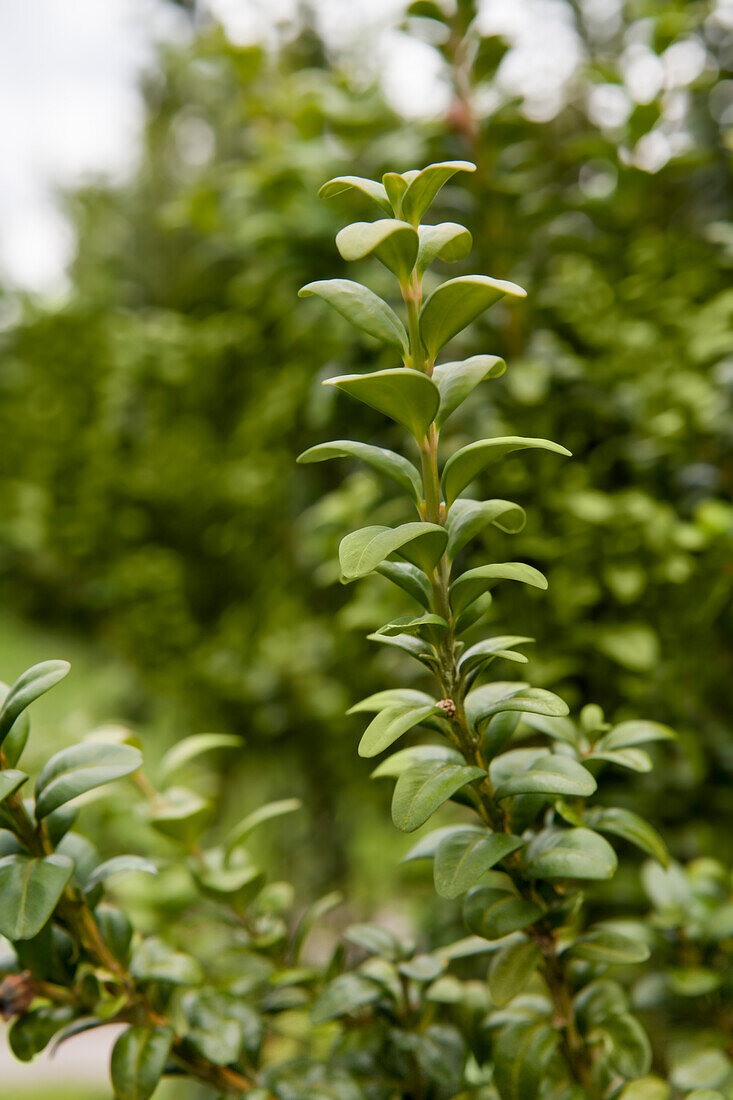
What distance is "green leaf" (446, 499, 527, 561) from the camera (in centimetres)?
27

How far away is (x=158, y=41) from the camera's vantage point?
161 cm

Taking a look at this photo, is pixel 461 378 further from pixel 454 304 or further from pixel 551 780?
pixel 551 780

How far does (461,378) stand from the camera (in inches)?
10.8

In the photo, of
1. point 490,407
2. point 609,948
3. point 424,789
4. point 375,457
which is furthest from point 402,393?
point 490,407

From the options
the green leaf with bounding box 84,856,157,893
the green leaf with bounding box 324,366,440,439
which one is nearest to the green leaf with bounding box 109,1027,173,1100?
the green leaf with bounding box 84,856,157,893

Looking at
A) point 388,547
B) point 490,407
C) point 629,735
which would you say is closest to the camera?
point 388,547

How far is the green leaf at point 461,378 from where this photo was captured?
0.27 meters

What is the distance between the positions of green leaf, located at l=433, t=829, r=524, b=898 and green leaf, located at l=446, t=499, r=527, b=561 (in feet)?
0.34

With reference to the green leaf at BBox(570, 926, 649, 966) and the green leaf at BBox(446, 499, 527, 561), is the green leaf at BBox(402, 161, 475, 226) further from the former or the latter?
the green leaf at BBox(570, 926, 649, 966)

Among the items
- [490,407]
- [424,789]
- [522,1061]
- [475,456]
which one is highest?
[490,407]

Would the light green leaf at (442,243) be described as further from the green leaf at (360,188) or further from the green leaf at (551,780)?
the green leaf at (551,780)

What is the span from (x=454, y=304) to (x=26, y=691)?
0.20 meters

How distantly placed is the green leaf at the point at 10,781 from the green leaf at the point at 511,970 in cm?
20

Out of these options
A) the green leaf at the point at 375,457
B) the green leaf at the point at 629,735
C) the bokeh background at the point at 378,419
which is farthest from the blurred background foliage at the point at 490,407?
the green leaf at the point at 375,457
